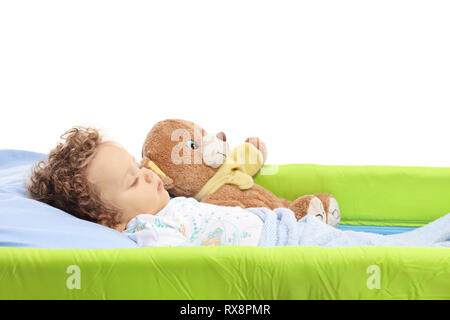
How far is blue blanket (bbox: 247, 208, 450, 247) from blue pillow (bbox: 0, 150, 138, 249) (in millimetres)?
399

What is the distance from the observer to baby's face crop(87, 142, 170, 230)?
60.3 inches

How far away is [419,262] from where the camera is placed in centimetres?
114

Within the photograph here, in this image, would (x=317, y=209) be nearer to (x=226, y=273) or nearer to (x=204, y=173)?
(x=204, y=173)

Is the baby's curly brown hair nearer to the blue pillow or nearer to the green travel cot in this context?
the blue pillow

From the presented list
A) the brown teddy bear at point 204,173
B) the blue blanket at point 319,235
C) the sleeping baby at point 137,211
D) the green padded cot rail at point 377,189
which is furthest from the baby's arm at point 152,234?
the green padded cot rail at point 377,189

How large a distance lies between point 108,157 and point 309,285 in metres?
0.70

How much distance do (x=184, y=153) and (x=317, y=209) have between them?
480 millimetres

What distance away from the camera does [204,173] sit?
6.34 ft

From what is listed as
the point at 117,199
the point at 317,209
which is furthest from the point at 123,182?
the point at 317,209

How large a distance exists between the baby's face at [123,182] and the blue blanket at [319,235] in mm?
329

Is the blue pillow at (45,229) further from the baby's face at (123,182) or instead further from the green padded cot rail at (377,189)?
the green padded cot rail at (377,189)

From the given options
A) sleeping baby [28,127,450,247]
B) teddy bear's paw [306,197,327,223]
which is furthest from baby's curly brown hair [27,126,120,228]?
teddy bear's paw [306,197,327,223]
